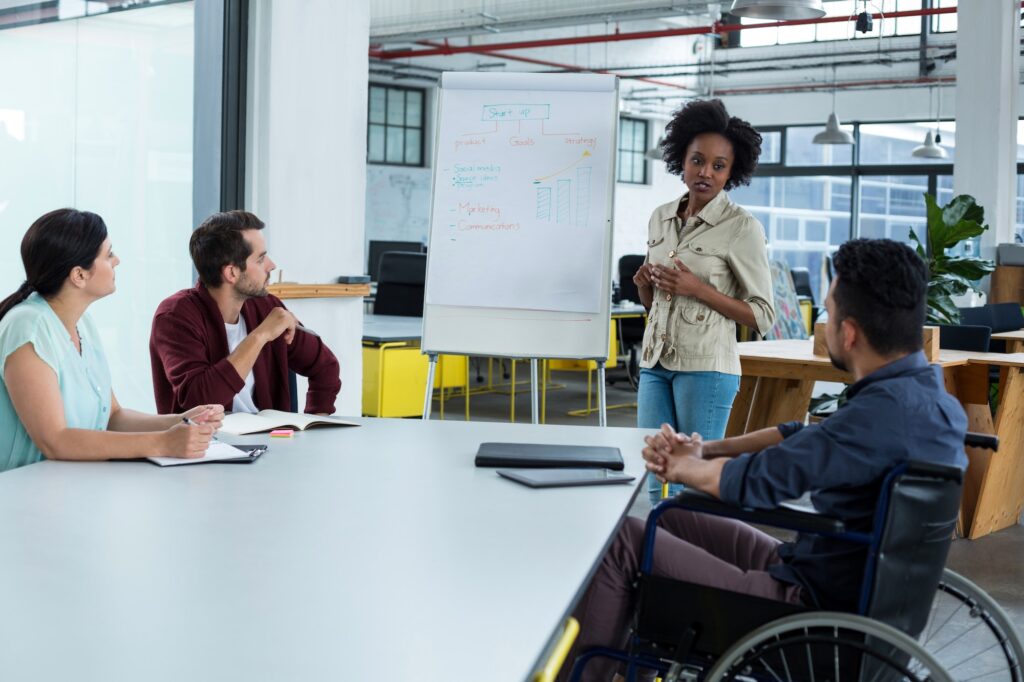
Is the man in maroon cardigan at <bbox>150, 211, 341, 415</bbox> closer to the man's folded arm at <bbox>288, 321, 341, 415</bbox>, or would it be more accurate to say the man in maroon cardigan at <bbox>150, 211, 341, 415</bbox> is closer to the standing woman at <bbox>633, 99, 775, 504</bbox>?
the man's folded arm at <bbox>288, 321, 341, 415</bbox>

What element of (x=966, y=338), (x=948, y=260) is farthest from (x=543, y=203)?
(x=948, y=260)

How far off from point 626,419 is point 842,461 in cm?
569

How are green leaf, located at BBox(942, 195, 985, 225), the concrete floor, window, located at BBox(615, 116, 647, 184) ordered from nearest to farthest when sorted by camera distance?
the concrete floor → green leaf, located at BBox(942, 195, 985, 225) → window, located at BBox(615, 116, 647, 184)

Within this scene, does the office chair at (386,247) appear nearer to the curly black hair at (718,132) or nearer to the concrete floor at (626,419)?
the concrete floor at (626,419)

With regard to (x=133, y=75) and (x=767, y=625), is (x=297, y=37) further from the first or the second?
(x=767, y=625)

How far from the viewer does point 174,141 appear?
15.0 ft

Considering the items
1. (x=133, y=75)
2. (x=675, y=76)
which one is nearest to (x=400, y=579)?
(x=133, y=75)

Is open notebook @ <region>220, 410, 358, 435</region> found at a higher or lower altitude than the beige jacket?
lower

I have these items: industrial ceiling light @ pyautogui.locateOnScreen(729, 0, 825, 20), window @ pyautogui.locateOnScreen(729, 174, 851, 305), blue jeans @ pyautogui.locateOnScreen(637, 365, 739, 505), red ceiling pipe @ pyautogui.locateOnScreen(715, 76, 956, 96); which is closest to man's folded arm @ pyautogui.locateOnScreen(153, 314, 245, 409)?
blue jeans @ pyautogui.locateOnScreen(637, 365, 739, 505)

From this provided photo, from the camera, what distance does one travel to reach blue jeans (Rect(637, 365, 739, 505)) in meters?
3.09

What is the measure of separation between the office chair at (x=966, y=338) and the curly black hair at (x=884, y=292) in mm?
3078

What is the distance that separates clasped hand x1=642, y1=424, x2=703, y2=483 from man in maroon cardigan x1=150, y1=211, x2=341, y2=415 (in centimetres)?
113

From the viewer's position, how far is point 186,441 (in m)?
2.22

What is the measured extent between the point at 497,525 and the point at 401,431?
953 mm
